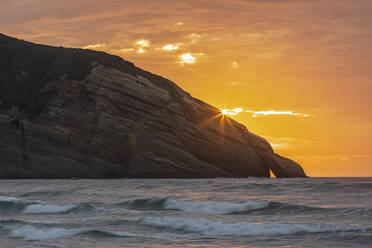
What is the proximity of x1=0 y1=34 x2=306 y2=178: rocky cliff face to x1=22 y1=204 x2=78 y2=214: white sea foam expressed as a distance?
155 ft

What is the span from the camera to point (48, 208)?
1097 inches

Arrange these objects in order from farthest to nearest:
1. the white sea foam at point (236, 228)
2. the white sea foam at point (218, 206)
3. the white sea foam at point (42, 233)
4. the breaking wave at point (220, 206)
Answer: the white sea foam at point (218, 206) < the breaking wave at point (220, 206) < the white sea foam at point (42, 233) < the white sea foam at point (236, 228)

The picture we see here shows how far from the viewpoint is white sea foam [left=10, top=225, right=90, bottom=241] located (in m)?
17.5

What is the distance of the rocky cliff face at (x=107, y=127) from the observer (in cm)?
7631

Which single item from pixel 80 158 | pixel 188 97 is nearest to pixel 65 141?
pixel 80 158

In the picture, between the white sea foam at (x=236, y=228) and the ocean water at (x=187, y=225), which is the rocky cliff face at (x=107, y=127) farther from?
the white sea foam at (x=236, y=228)

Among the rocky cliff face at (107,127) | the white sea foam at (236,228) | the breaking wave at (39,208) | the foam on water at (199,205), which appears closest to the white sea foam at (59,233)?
the white sea foam at (236,228)

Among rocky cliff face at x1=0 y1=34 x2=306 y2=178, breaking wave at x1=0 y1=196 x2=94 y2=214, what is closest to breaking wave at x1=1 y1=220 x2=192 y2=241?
breaking wave at x1=0 y1=196 x2=94 y2=214

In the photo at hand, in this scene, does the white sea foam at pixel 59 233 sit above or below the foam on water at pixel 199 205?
below

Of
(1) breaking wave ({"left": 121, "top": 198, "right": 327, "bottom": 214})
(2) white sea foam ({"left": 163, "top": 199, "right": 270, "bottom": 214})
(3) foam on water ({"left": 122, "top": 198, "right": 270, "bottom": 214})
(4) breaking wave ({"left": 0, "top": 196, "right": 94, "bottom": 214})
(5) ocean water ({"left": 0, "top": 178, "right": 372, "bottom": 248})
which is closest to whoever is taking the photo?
(5) ocean water ({"left": 0, "top": 178, "right": 372, "bottom": 248})

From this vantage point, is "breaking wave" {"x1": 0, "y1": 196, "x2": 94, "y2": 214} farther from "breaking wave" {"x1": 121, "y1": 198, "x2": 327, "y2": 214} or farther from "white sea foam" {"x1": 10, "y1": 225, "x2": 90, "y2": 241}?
"white sea foam" {"x1": 10, "y1": 225, "x2": 90, "y2": 241}

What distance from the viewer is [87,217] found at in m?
23.2

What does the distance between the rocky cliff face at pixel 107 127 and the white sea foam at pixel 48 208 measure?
4728cm

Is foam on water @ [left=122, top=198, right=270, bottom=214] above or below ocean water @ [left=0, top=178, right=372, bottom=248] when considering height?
above
